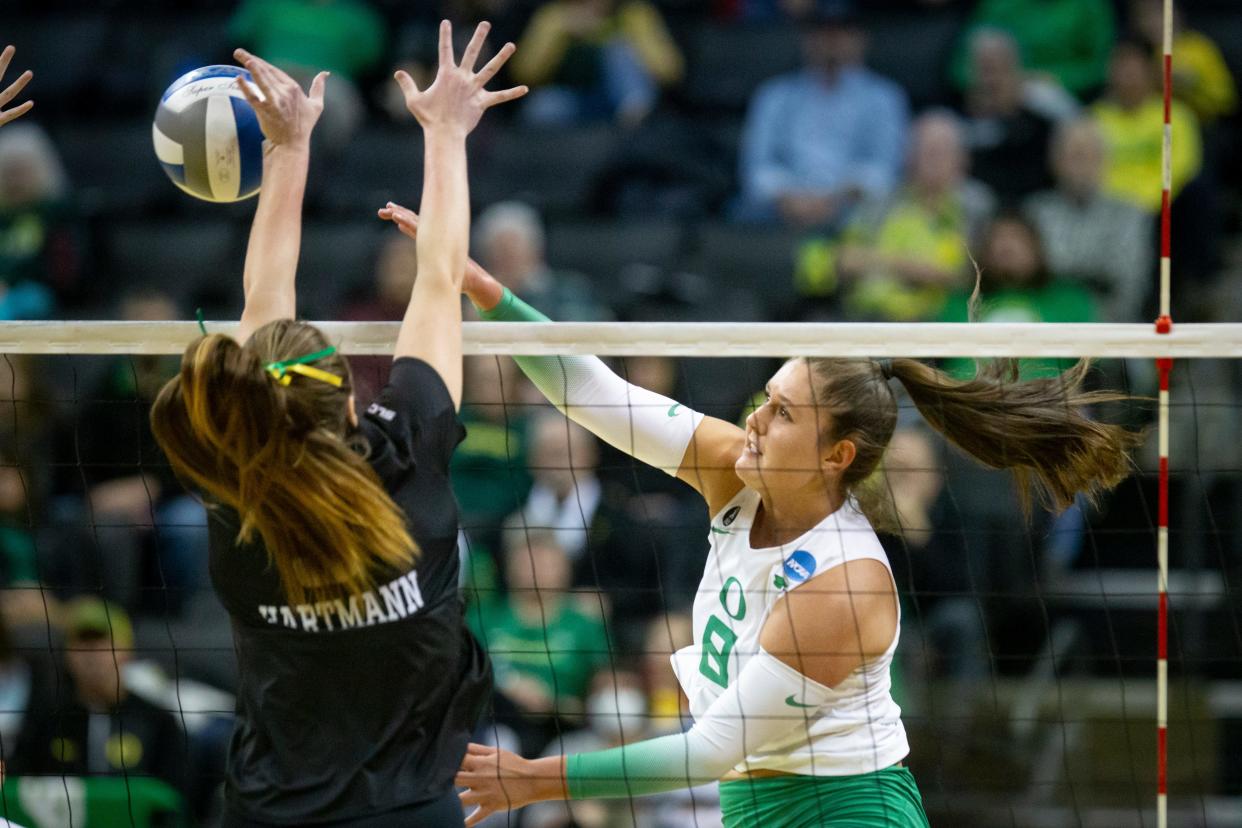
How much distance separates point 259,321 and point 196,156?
1017mm

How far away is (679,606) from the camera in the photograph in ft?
22.2

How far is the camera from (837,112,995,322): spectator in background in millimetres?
7809

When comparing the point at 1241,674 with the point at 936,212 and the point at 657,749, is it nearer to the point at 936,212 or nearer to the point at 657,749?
the point at 936,212

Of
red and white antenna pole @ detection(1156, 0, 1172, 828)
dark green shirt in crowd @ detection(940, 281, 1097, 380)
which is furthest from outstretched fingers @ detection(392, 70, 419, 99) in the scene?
dark green shirt in crowd @ detection(940, 281, 1097, 380)

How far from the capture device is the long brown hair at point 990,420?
396cm

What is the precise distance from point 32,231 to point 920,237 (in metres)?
4.44

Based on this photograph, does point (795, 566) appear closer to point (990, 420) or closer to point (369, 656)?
point (990, 420)

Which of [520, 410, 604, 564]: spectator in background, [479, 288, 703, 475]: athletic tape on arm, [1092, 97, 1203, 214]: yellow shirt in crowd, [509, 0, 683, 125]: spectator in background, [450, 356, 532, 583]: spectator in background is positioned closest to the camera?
[479, 288, 703, 475]: athletic tape on arm

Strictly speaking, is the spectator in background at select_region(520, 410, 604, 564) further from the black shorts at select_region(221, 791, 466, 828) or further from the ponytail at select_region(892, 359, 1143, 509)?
the black shorts at select_region(221, 791, 466, 828)

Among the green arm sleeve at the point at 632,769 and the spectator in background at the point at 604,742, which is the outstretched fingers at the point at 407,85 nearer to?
the green arm sleeve at the point at 632,769

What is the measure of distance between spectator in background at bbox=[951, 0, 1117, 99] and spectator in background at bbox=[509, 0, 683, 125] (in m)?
1.63

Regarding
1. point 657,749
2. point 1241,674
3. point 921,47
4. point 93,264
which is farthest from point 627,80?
point 657,749

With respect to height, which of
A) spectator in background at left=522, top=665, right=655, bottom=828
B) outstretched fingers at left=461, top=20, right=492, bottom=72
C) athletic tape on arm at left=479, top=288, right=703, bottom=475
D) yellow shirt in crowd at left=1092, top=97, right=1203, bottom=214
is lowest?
spectator in background at left=522, top=665, right=655, bottom=828

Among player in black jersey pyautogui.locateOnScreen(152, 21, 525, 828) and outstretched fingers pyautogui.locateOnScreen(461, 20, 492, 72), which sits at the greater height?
outstretched fingers pyautogui.locateOnScreen(461, 20, 492, 72)
